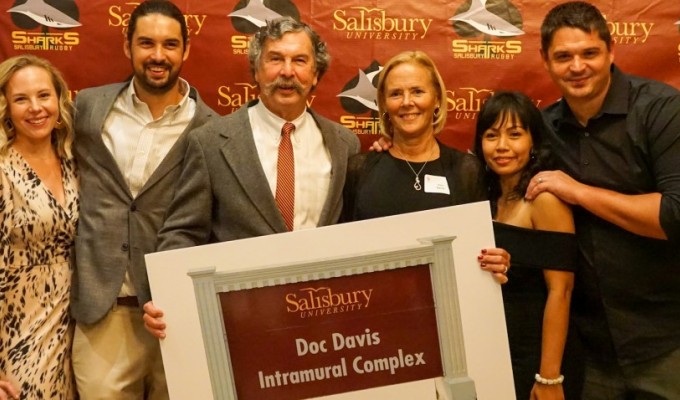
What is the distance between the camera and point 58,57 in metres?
2.81

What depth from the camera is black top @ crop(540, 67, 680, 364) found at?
2090 millimetres

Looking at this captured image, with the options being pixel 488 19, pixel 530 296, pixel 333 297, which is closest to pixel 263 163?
pixel 333 297

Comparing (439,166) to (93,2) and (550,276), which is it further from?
(93,2)

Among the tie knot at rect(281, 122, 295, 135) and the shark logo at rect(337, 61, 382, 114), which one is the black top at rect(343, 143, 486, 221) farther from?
the shark logo at rect(337, 61, 382, 114)

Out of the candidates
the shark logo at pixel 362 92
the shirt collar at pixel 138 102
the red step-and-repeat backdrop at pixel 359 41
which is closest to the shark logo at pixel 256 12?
the red step-and-repeat backdrop at pixel 359 41

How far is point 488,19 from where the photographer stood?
9.38ft

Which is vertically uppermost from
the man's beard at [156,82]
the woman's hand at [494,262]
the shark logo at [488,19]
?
the shark logo at [488,19]

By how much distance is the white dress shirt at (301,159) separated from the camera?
2174 mm

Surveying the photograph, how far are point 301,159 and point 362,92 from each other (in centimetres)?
78

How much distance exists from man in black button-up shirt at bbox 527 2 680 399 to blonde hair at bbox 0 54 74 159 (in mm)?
1593

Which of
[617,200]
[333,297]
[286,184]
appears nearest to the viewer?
[333,297]

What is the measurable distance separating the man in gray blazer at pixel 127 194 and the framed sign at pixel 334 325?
49cm

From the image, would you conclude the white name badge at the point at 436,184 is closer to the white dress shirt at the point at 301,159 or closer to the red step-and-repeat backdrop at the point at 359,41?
the white dress shirt at the point at 301,159

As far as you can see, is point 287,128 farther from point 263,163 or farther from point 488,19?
point 488,19
